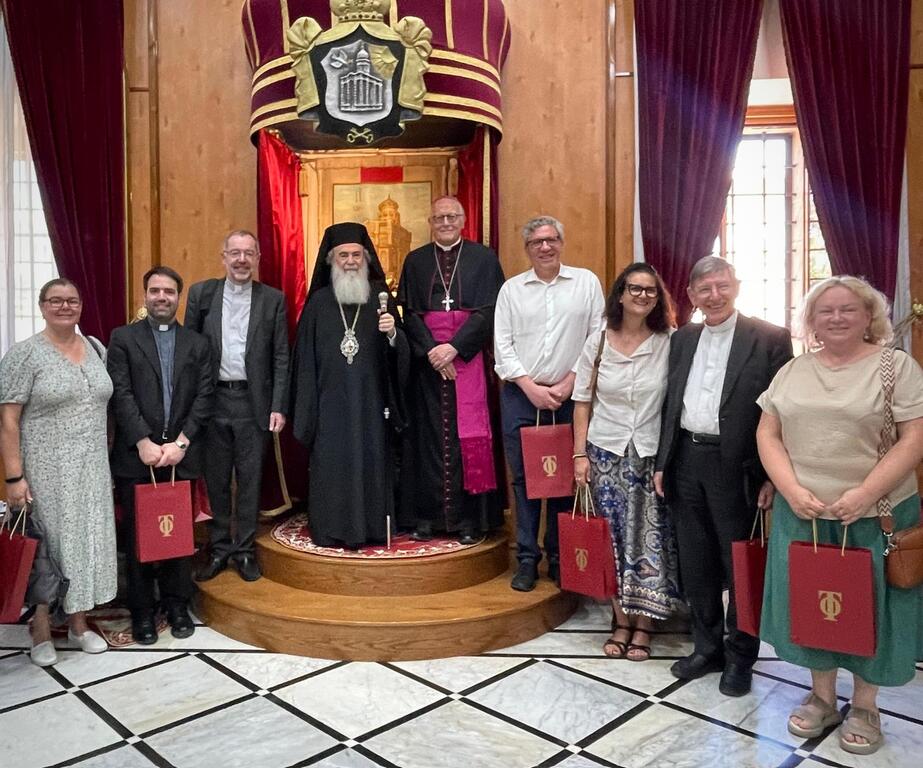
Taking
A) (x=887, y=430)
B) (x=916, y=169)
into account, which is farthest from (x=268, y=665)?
(x=916, y=169)

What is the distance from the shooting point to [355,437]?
3723 millimetres

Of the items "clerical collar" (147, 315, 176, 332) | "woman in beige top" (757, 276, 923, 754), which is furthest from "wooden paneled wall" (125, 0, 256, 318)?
"woman in beige top" (757, 276, 923, 754)

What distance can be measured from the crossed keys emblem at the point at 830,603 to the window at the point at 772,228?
2.59m

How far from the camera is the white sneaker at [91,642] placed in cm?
331

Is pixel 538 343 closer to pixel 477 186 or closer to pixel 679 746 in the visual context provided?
pixel 477 186

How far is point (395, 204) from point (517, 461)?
182cm

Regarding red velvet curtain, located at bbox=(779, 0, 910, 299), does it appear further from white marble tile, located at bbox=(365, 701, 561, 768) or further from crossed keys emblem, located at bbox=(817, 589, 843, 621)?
white marble tile, located at bbox=(365, 701, 561, 768)

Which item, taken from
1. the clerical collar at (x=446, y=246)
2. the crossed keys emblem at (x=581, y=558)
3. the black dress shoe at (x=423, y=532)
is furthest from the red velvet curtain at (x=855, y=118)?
the black dress shoe at (x=423, y=532)

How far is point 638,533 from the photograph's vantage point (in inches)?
124

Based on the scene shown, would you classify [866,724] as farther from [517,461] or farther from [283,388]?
[283,388]

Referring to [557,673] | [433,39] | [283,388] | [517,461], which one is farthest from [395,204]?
[557,673]

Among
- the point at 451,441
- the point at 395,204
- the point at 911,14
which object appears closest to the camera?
the point at 451,441

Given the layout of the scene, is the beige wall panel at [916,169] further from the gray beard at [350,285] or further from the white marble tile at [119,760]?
the white marble tile at [119,760]

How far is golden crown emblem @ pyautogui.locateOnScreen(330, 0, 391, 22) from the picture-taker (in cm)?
353
